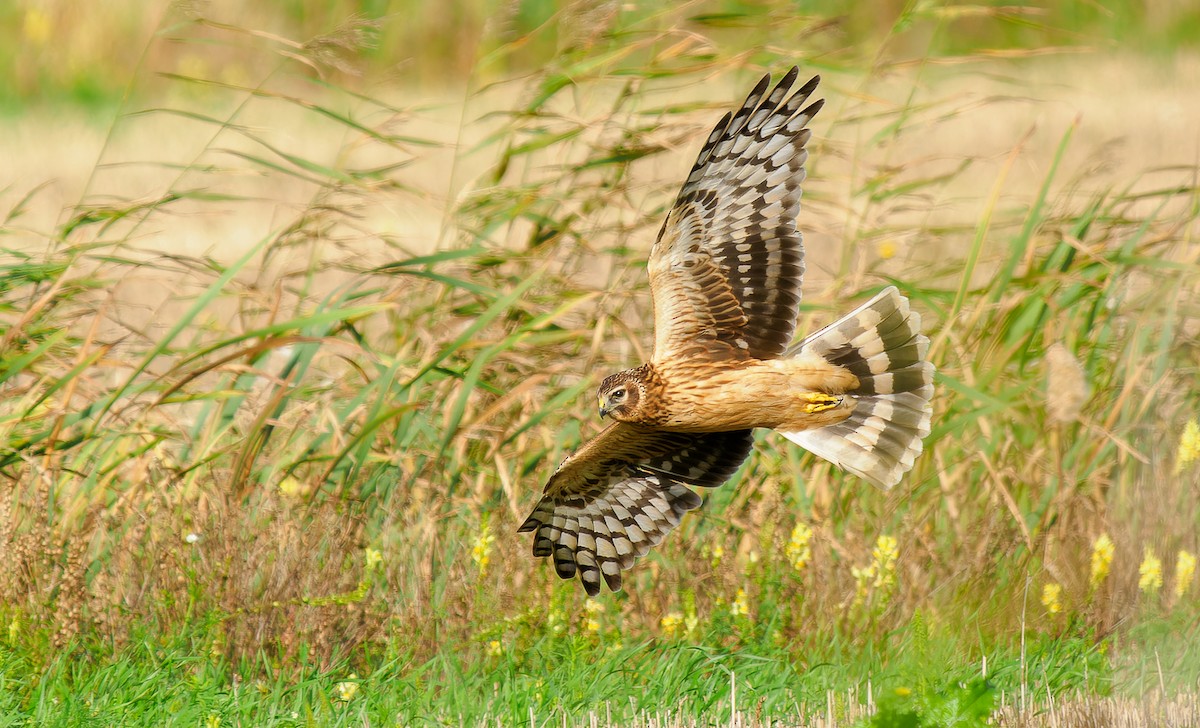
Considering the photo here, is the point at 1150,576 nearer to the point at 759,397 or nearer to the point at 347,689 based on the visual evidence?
the point at 759,397

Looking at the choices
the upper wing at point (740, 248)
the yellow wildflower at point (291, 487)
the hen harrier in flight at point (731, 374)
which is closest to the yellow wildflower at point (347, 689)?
the hen harrier in flight at point (731, 374)

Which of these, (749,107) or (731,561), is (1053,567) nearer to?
(731,561)

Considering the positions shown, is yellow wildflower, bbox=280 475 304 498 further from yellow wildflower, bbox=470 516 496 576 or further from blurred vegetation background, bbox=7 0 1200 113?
blurred vegetation background, bbox=7 0 1200 113

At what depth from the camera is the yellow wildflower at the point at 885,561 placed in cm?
423

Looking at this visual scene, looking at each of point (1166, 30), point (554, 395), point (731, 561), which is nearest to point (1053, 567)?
point (731, 561)

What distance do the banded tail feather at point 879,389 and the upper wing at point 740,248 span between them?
188 mm

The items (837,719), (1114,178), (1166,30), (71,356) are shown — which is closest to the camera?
(837,719)

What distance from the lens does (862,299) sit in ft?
15.8

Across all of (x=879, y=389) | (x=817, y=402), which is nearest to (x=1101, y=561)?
(x=879, y=389)

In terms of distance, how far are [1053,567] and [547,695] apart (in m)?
1.63

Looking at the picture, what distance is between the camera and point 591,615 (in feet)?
13.9

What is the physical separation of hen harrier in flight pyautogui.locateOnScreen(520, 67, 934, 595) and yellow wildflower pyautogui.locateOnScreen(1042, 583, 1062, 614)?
57 cm

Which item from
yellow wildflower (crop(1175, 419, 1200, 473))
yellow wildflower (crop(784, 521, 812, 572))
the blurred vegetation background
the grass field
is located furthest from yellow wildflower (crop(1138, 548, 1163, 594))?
the blurred vegetation background

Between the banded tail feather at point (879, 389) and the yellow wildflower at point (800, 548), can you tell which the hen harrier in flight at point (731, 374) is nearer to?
the banded tail feather at point (879, 389)
